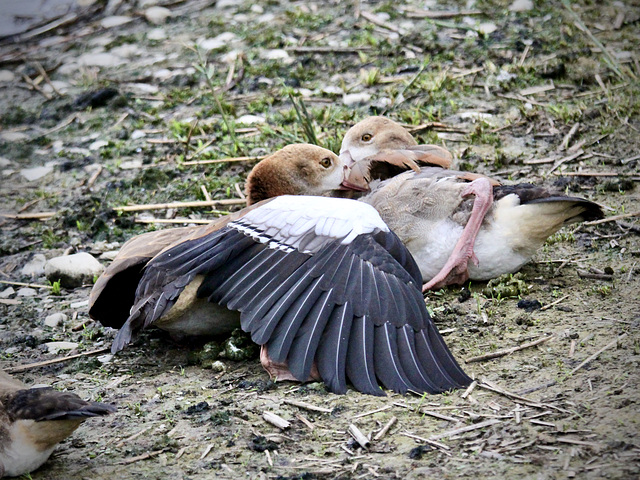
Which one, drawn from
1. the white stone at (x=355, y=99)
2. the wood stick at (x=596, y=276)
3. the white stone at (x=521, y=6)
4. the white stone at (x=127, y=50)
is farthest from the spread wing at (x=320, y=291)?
the white stone at (x=127, y=50)

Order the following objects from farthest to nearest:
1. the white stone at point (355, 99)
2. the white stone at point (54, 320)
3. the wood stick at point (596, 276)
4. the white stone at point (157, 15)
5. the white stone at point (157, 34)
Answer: the white stone at point (157, 15) < the white stone at point (157, 34) < the white stone at point (355, 99) < the white stone at point (54, 320) < the wood stick at point (596, 276)

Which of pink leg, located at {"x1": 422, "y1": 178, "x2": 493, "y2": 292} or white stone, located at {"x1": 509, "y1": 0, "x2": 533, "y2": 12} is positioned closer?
pink leg, located at {"x1": 422, "y1": 178, "x2": 493, "y2": 292}

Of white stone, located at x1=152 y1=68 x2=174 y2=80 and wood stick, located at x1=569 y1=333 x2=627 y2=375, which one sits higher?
white stone, located at x1=152 y1=68 x2=174 y2=80

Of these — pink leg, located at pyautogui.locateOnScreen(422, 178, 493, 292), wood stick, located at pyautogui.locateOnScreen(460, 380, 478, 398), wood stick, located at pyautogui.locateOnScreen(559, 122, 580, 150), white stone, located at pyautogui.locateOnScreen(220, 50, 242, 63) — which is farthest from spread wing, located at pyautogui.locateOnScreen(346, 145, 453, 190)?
white stone, located at pyautogui.locateOnScreen(220, 50, 242, 63)

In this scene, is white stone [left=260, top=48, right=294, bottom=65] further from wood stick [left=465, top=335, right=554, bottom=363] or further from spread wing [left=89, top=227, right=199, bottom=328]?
wood stick [left=465, top=335, right=554, bottom=363]

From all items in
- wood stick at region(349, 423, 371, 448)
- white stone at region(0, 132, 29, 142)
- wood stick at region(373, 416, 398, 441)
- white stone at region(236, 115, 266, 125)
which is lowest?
wood stick at region(373, 416, 398, 441)

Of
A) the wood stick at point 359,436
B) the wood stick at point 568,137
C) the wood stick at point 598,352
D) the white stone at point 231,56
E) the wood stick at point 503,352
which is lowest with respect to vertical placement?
the wood stick at point 503,352

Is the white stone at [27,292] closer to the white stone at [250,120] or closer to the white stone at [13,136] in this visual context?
the white stone at [250,120]

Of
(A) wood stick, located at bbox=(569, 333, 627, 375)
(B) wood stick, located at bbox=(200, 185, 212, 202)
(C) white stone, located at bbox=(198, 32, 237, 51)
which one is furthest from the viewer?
(C) white stone, located at bbox=(198, 32, 237, 51)

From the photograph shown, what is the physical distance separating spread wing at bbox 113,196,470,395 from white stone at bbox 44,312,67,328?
85 centimetres

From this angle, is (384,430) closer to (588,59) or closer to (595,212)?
(595,212)

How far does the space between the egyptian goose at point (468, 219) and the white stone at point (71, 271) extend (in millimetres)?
1980

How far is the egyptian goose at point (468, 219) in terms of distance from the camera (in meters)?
4.38

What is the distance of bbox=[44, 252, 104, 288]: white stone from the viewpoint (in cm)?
534
